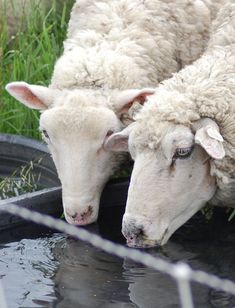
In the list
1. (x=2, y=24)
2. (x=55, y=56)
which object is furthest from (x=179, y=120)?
(x=2, y=24)

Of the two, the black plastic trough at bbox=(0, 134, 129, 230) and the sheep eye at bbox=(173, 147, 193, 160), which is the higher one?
the sheep eye at bbox=(173, 147, 193, 160)

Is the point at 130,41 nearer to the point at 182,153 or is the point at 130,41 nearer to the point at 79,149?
the point at 79,149

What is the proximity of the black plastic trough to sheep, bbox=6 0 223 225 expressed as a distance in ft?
0.91

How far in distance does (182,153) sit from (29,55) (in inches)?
109

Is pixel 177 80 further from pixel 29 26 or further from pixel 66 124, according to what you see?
pixel 29 26

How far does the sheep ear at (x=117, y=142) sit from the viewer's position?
5180 millimetres

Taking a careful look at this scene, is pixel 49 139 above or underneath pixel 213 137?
underneath

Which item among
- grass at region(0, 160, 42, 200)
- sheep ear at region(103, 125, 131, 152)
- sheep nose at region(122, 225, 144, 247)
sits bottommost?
grass at region(0, 160, 42, 200)

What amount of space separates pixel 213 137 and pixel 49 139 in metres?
1.29

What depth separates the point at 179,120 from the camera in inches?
188

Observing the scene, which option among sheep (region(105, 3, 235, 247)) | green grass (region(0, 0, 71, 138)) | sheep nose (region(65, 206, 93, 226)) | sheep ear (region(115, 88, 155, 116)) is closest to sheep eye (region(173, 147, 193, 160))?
sheep (region(105, 3, 235, 247))

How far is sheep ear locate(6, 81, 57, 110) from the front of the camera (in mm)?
5676

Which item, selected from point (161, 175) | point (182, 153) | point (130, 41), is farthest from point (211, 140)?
point (130, 41)

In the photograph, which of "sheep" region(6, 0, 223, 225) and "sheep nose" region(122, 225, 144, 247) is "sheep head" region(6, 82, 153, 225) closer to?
"sheep" region(6, 0, 223, 225)
